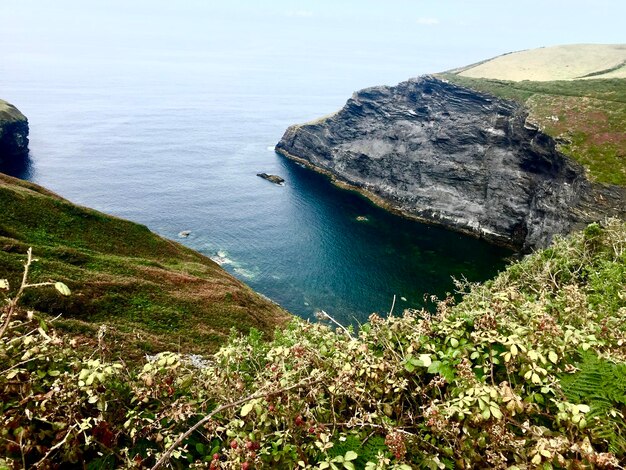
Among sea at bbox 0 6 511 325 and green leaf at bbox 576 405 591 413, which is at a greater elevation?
green leaf at bbox 576 405 591 413

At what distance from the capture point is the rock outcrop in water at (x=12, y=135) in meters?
137

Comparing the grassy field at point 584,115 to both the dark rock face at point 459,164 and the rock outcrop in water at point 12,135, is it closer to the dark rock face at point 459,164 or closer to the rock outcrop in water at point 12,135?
the dark rock face at point 459,164

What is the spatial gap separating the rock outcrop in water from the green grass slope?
99.2m

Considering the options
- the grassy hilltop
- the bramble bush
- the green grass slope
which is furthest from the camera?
the grassy hilltop

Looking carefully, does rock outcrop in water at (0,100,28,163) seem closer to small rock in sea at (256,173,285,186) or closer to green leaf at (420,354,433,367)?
small rock in sea at (256,173,285,186)

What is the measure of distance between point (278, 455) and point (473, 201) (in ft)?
381

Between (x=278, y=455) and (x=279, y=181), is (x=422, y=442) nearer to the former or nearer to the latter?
(x=278, y=455)

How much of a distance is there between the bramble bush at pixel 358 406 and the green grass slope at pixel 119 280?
24778 millimetres

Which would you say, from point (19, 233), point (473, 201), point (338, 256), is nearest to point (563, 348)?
point (19, 233)

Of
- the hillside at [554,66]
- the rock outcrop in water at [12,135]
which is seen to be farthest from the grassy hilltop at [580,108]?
the rock outcrop in water at [12,135]

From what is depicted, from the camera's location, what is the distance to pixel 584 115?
10306 cm

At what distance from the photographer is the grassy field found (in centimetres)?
8662

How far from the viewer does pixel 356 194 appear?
13288cm

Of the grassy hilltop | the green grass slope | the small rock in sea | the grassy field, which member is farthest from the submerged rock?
the green grass slope
